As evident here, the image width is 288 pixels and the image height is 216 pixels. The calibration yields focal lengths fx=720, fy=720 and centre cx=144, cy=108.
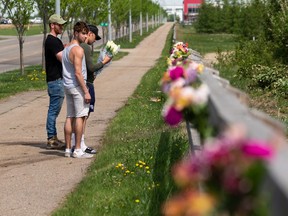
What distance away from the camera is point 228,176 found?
1916 millimetres

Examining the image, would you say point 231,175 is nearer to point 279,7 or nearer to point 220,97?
point 220,97

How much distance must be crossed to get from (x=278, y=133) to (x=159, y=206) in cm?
373

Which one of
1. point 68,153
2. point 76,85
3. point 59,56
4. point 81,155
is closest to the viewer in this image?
point 76,85

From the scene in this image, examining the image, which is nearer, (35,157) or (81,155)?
(81,155)

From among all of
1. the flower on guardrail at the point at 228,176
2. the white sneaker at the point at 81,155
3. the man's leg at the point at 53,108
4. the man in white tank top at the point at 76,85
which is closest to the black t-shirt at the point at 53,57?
the man's leg at the point at 53,108

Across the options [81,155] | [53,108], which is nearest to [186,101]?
[81,155]

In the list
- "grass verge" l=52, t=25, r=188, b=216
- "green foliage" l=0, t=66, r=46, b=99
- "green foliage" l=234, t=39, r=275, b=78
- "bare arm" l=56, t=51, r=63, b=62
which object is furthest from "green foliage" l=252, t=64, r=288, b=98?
"bare arm" l=56, t=51, r=63, b=62

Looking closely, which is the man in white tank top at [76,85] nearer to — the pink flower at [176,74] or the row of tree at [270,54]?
the pink flower at [176,74]

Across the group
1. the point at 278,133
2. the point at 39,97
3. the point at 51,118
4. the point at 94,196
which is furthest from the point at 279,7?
the point at 278,133

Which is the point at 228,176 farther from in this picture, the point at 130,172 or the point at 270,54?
the point at 270,54

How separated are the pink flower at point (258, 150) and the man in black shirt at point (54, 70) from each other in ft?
24.0

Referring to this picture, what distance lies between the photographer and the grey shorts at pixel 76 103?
332 inches

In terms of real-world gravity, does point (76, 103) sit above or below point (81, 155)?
above

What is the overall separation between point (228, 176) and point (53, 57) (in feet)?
24.4
